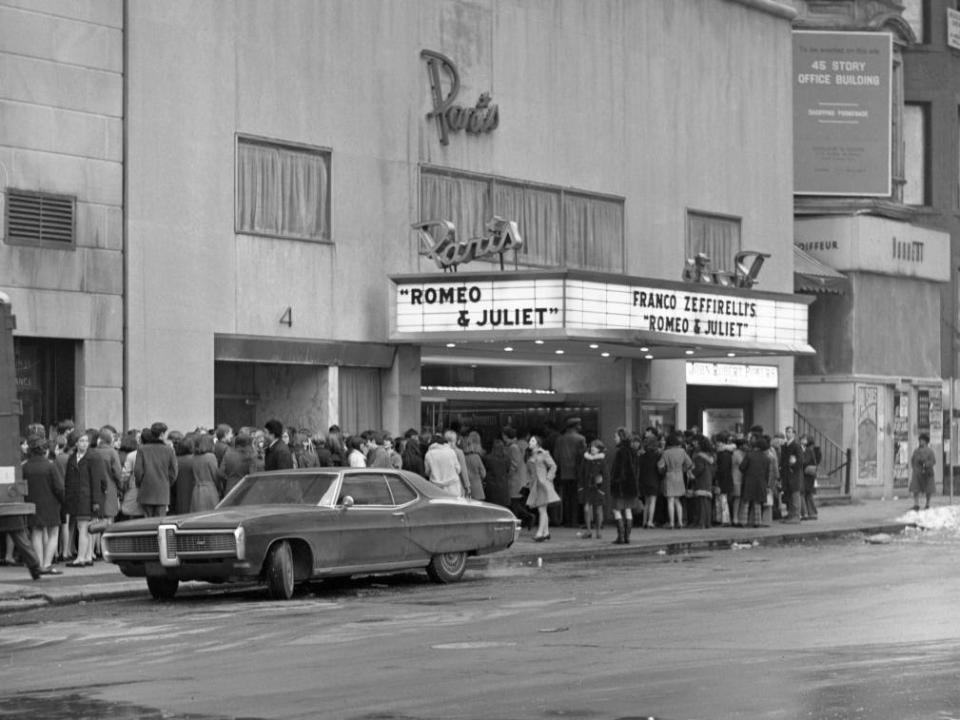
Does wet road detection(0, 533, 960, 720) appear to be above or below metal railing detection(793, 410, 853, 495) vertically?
below

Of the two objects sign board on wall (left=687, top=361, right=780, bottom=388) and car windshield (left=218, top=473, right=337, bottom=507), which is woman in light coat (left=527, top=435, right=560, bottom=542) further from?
sign board on wall (left=687, top=361, right=780, bottom=388)

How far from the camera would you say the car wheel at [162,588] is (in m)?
19.4

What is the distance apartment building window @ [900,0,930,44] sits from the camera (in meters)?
47.3

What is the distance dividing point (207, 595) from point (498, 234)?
10816mm

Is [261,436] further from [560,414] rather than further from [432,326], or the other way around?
[560,414]

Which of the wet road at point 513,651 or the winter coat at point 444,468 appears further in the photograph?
the winter coat at point 444,468

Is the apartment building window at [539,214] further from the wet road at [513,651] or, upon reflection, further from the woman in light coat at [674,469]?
→ the wet road at [513,651]

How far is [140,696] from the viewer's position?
11.6 metres

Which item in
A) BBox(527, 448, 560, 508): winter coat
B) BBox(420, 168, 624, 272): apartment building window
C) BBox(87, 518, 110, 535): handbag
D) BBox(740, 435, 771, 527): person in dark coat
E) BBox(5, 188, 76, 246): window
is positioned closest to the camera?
BBox(87, 518, 110, 535): handbag

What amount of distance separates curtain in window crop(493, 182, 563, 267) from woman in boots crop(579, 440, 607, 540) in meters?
5.80

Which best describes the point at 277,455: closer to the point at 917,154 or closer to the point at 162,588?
the point at 162,588

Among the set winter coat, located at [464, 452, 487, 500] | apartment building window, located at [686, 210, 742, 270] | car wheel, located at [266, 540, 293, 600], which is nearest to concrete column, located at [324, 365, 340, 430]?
winter coat, located at [464, 452, 487, 500]

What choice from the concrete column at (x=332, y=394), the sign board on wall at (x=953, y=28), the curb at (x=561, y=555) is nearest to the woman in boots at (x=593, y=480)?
the curb at (x=561, y=555)

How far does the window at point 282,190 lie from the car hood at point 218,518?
9.38 metres
